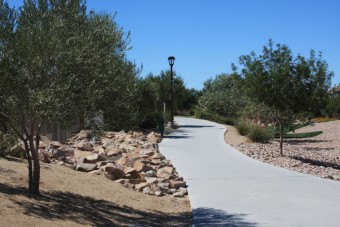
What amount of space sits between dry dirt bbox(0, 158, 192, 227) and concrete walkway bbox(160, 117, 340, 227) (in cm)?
59

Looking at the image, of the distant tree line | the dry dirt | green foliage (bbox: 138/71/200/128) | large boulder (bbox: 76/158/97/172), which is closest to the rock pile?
large boulder (bbox: 76/158/97/172)

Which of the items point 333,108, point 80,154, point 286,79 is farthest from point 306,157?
point 333,108

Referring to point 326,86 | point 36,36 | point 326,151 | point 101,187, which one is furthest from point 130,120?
point 326,151

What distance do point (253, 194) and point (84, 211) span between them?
404cm

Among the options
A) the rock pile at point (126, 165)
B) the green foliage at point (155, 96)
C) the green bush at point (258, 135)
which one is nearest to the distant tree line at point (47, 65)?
the rock pile at point (126, 165)

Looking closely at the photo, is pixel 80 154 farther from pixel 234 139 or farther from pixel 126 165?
pixel 234 139

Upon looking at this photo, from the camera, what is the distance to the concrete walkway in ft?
28.1

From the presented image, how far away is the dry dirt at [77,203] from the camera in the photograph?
298 inches

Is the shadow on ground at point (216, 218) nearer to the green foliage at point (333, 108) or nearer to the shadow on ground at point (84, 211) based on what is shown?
the shadow on ground at point (84, 211)

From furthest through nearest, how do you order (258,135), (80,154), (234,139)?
(234,139) → (258,135) → (80,154)

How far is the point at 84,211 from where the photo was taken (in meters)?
8.63

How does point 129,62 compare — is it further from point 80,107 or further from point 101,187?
point 80,107

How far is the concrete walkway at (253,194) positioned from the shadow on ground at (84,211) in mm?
681

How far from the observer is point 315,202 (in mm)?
9844
